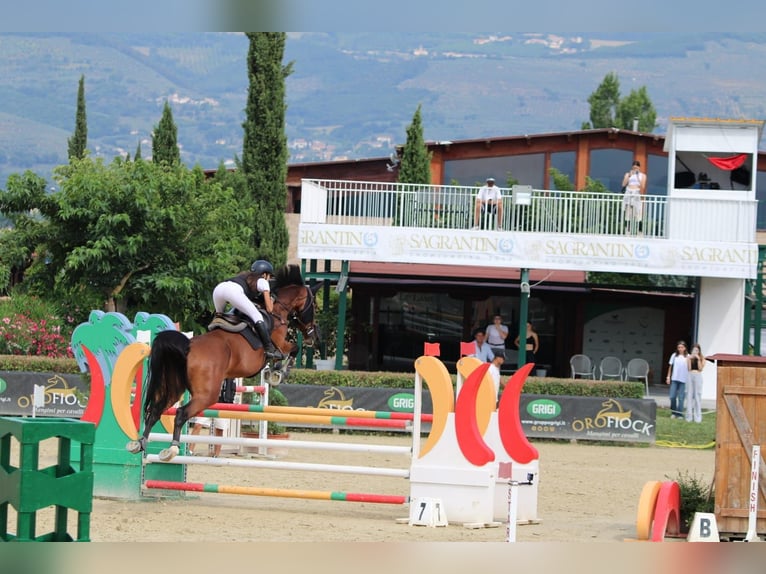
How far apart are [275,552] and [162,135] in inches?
1435

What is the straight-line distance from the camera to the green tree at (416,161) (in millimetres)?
32625

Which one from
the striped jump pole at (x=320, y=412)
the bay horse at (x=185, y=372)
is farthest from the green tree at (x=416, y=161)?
the bay horse at (x=185, y=372)

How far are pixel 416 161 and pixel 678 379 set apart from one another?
14550 mm

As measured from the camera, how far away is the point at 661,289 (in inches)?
965

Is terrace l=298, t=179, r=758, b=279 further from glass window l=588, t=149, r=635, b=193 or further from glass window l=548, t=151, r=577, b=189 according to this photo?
glass window l=548, t=151, r=577, b=189

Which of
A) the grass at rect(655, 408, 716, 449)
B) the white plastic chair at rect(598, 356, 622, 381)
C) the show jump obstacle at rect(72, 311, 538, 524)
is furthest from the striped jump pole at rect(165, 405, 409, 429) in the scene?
the white plastic chair at rect(598, 356, 622, 381)

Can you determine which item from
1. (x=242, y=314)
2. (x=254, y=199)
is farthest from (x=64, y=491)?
(x=254, y=199)

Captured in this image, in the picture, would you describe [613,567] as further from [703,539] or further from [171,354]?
[171,354]

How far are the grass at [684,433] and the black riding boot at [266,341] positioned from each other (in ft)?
31.4

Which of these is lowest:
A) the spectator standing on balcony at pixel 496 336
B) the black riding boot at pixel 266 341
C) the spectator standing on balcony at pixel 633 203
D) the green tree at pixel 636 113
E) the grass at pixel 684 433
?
the grass at pixel 684 433

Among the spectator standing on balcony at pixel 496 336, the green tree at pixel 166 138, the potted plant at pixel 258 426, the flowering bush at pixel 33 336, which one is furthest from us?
the green tree at pixel 166 138

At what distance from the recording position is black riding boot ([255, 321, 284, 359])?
31.2 feet

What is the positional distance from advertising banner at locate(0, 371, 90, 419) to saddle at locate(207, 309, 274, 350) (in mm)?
8873

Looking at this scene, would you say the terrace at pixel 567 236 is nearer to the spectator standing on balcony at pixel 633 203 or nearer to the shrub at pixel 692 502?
the spectator standing on balcony at pixel 633 203
